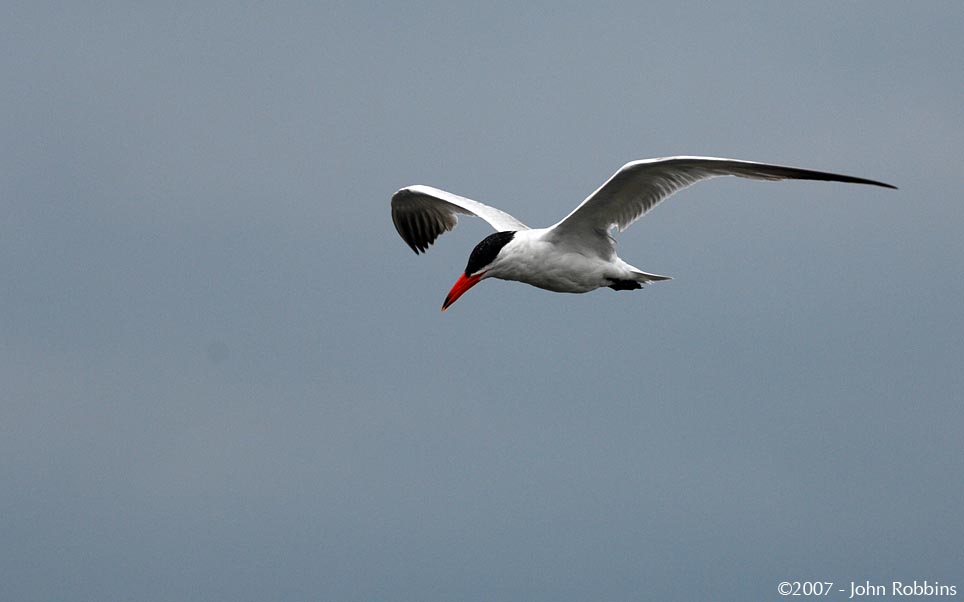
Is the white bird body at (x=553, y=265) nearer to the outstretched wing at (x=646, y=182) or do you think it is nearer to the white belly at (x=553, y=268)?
the white belly at (x=553, y=268)

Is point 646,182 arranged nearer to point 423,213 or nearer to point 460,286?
point 460,286

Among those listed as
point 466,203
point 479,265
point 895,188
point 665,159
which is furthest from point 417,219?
point 895,188

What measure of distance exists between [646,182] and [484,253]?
6.11 ft

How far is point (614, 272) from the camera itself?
43.7 feet

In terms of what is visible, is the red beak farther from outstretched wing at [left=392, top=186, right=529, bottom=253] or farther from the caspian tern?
outstretched wing at [left=392, top=186, right=529, bottom=253]

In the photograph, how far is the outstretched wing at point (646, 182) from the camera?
11.6 metres

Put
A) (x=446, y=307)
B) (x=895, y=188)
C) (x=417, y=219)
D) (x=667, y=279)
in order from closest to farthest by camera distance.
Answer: (x=895, y=188) → (x=446, y=307) → (x=667, y=279) → (x=417, y=219)

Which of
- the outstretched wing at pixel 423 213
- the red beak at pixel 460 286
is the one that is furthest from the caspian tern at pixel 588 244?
the outstretched wing at pixel 423 213

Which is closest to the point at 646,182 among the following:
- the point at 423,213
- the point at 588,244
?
the point at 588,244

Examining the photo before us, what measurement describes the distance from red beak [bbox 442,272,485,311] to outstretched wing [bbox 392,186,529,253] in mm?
3256

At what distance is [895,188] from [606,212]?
3.51 m

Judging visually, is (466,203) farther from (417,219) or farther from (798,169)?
(798,169)

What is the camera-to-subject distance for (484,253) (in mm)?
12852

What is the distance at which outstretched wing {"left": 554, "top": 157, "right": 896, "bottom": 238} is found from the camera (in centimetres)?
1158
